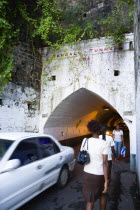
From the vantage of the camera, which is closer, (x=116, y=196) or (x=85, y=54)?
(x=116, y=196)

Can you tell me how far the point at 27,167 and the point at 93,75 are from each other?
16.5 feet

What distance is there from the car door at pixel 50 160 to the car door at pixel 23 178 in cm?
19

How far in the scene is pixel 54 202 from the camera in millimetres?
3789

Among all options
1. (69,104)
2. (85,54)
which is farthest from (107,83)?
(69,104)

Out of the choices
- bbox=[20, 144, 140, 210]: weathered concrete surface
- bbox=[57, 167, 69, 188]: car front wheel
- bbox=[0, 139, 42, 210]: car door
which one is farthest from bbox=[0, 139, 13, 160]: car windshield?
bbox=[57, 167, 69, 188]: car front wheel

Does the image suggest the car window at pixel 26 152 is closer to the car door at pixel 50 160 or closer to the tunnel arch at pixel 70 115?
the car door at pixel 50 160

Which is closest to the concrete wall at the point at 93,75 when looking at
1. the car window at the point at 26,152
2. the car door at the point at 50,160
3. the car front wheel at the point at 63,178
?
the car front wheel at the point at 63,178

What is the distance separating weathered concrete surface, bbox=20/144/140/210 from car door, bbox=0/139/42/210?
45 centimetres

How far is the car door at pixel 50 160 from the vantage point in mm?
3773

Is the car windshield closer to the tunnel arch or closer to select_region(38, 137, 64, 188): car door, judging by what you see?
select_region(38, 137, 64, 188): car door

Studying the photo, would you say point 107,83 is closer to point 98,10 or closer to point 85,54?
point 85,54

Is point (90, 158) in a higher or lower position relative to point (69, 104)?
lower

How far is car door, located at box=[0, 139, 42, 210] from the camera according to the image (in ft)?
9.09

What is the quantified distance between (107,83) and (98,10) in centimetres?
467
